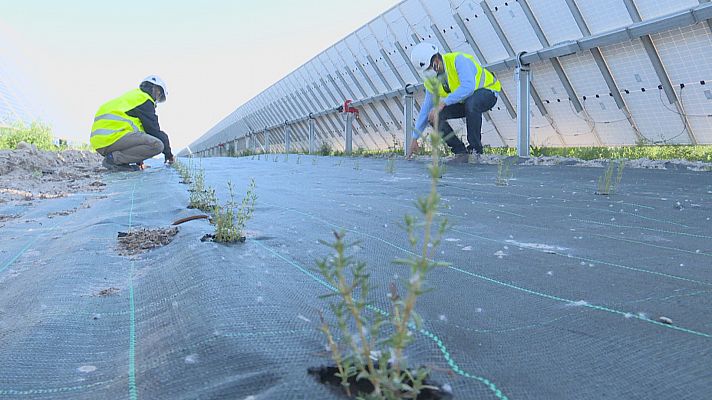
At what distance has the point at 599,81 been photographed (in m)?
8.39

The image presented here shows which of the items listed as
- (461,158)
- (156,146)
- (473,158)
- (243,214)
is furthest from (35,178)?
(473,158)

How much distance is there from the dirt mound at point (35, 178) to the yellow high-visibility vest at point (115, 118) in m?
0.63

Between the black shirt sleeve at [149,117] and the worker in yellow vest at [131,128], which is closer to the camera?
the worker in yellow vest at [131,128]

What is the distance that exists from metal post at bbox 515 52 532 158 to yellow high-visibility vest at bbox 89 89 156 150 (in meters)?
5.68

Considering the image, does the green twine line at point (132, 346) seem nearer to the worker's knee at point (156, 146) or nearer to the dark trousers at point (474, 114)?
the dark trousers at point (474, 114)

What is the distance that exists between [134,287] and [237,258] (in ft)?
1.23

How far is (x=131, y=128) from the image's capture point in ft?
25.4

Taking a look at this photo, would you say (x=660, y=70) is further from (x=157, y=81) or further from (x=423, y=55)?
(x=157, y=81)

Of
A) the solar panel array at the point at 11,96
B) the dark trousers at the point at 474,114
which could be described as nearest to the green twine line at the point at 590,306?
the dark trousers at the point at 474,114

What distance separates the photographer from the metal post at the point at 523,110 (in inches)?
297

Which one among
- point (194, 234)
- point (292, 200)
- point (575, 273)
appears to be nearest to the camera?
point (575, 273)

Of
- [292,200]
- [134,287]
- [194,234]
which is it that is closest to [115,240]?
[194,234]

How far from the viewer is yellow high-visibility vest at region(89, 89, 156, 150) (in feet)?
24.8

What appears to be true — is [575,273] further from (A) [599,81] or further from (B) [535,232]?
(A) [599,81]
